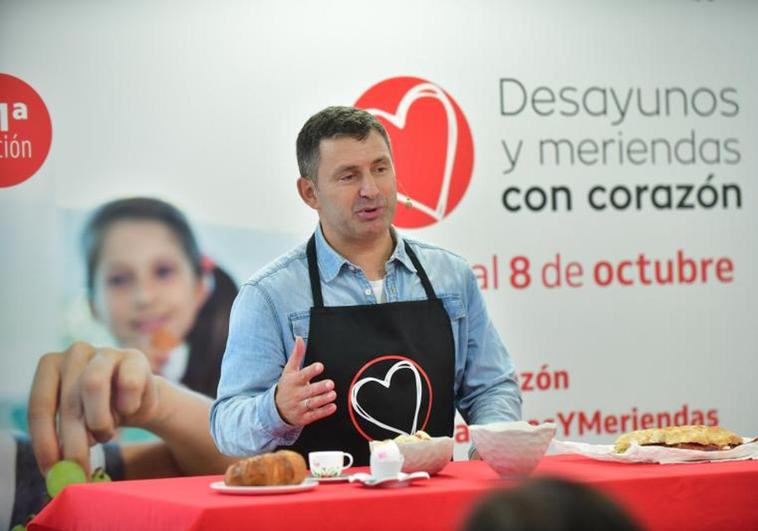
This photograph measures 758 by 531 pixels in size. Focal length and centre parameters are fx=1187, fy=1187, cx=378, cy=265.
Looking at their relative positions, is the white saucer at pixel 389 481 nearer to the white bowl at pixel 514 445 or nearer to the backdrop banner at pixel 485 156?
the white bowl at pixel 514 445

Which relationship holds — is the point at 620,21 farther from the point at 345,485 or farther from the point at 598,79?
the point at 345,485

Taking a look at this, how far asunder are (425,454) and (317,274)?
881mm

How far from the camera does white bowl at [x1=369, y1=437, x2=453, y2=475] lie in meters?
2.40

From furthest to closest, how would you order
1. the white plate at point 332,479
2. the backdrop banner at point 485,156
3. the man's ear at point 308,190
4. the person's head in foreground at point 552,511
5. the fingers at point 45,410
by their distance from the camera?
1. the backdrop banner at point 485,156
2. the fingers at point 45,410
3. the man's ear at point 308,190
4. the white plate at point 332,479
5. the person's head in foreground at point 552,511

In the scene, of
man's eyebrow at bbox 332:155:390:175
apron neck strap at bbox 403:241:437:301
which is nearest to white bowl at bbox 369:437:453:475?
apron neck strap at bbox 403:241:437:301

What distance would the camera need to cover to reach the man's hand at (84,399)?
464cm

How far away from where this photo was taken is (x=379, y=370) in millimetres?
Result: 3025

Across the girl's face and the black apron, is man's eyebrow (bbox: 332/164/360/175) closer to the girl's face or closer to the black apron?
the black apron

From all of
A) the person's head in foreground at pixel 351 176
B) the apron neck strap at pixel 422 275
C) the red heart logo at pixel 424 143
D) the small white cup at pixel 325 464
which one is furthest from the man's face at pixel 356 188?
the red heart logo at pixel 424 143

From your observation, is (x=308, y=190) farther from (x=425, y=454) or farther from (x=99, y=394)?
(x=99, y=394)

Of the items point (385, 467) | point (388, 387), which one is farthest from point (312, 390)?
point (388, 387)

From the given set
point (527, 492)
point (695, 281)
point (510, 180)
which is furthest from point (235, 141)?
point (527, 492)

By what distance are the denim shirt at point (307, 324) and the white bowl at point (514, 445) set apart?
24.3 inches

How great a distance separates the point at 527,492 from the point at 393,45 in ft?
14.0
